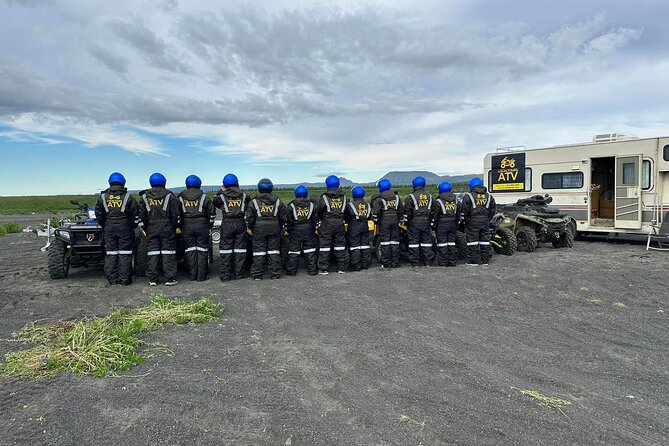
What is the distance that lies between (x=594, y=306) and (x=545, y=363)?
281 centimetres

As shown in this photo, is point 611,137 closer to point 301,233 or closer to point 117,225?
point 301,233

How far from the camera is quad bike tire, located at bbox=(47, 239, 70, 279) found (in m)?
9.17

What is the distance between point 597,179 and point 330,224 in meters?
10.5

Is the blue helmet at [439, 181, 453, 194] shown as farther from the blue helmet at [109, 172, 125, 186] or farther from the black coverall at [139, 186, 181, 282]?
the blue helmet at [109, 172, 125, 186]

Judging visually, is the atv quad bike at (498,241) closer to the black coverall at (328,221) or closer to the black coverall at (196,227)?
the black coverall at (328,221)

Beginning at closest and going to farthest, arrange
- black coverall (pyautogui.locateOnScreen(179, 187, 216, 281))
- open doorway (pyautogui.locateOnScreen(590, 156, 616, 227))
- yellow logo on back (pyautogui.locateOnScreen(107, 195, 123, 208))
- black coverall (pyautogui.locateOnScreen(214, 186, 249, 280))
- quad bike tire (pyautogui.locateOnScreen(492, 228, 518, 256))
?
yellow logo on back (pyautogui.locateOnScreen(107, 195, 123, 208)) < black coverall (pyautogui.locateOnScreen(179, 187, 216, 281)) < black coverall (pyautogui.locateOnScreen(214, 186, 249, 280)) < quad bike tire (pyautogui.locateOnScreen(492, 228, 518, 256)) < open doorway (pyautogui.locateOnScreen(590, 156, 616, 227))

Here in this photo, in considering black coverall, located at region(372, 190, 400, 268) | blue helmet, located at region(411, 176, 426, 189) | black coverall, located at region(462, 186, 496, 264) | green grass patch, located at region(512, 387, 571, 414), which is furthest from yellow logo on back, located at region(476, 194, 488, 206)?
green grass patch, located at region(512, 387, 571, 414)

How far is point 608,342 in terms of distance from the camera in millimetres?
5293

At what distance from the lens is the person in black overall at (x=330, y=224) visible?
9711 mm

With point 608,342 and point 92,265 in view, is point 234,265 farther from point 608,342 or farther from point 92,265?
point 608,342

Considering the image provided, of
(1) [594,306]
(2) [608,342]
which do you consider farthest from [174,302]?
(1) [594,306]

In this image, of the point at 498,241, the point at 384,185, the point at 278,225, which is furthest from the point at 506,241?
the point at 278,225

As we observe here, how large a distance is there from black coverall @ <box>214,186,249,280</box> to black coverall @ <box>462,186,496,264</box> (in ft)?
16.9

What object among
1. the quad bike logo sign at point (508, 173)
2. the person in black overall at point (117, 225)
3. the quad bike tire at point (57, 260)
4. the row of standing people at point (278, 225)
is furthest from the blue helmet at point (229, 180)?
the quad bike logo sign at point (508, 173)
